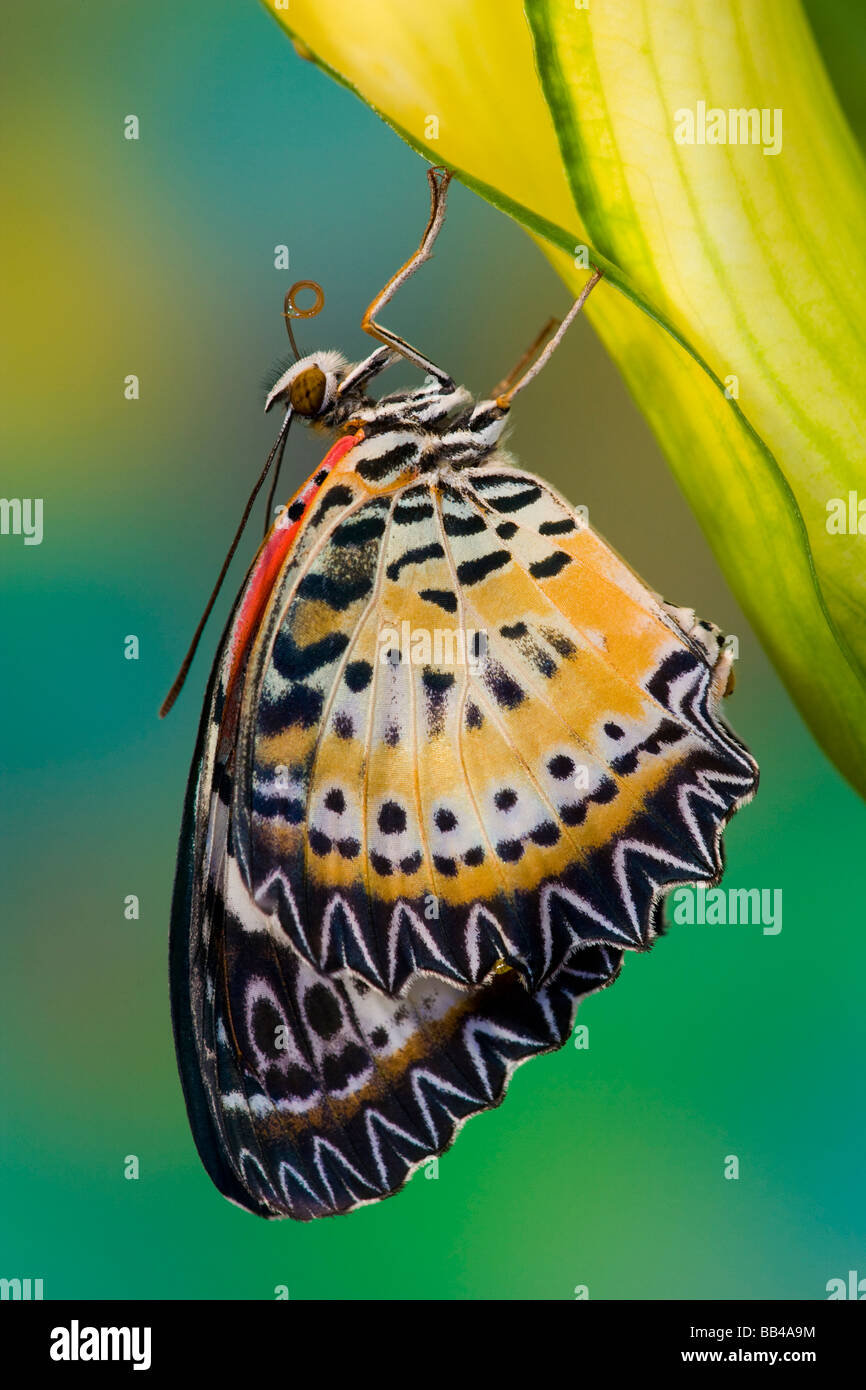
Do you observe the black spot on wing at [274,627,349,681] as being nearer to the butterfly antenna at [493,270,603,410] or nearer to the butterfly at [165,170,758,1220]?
the butterfly at [165,170,758,1220]

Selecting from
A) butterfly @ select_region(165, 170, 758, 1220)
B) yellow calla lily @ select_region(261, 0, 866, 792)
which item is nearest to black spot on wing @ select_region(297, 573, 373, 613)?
butterfly @ select_region(165, 170, 758, 1220)

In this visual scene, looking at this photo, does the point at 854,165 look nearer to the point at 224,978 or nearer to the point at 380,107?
the point at 380,107

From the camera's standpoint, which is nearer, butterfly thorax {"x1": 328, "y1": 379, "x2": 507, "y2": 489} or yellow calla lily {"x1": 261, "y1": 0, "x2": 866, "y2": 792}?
yellow calla lily {"x1": 261, "y1": 0, "x2": 866, "y2": 792}

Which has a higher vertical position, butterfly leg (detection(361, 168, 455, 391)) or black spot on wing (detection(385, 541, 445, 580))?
butterfly leg (detection(361, 168, 455, 391))

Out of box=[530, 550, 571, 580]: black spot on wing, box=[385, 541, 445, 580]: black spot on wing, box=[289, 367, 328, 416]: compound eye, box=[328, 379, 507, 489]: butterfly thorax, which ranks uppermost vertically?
box=[289, 367, 328, 416]: compound eye

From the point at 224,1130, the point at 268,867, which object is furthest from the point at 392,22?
the point at 224,1130

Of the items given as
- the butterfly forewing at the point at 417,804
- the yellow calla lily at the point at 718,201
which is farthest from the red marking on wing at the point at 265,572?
the yellow calla lily at the point at 718,201

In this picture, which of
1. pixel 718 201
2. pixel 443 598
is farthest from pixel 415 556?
pixel 718 201

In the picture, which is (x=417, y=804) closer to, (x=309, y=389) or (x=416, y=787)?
(x=416, y=787)
